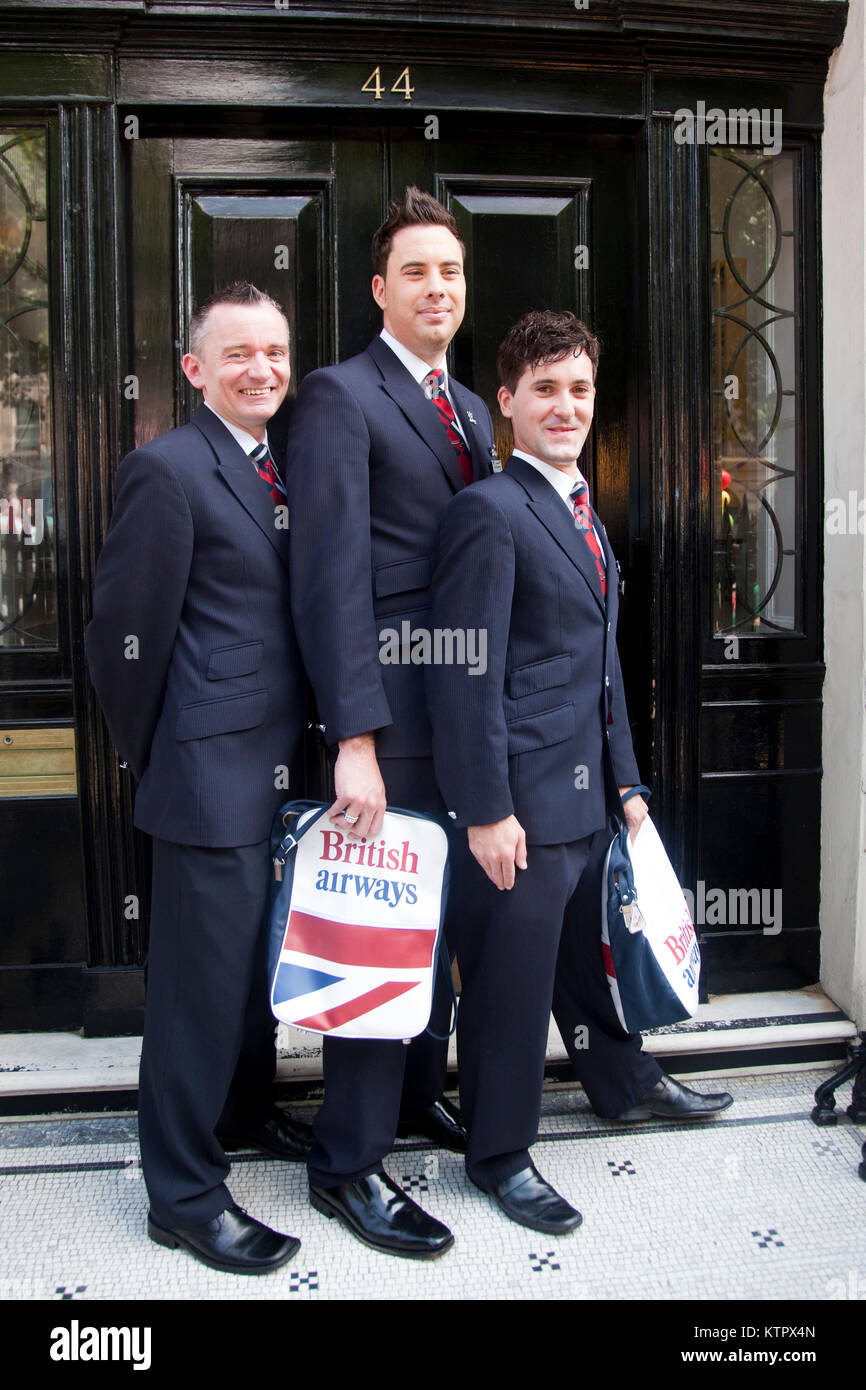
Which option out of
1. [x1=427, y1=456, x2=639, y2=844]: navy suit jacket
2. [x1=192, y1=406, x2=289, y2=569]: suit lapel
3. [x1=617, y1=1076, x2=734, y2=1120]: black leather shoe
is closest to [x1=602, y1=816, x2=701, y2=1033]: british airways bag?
[x1=427, y1=456, x2=639, y2=844]: navy suit jacket

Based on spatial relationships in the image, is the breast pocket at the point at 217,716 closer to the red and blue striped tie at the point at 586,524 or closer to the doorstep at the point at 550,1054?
the red and blue striped tie at the point at 586,524

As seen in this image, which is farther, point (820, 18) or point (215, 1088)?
point (820, 18)

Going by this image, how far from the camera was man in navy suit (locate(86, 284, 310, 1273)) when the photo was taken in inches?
82.0

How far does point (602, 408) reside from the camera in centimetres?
318

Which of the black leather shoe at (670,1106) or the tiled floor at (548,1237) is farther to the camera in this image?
the black leather shoe at (670,1106)

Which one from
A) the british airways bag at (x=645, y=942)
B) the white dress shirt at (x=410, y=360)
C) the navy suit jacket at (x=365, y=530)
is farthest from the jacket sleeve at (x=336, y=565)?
the british airways bag at (x=645, y=942)

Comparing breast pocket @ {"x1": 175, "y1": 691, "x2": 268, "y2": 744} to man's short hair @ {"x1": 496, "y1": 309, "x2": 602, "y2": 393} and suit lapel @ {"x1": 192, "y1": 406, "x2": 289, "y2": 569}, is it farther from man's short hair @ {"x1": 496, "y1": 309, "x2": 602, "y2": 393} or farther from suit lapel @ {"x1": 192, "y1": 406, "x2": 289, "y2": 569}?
man's short hair @ {"x1": 496, "y1": 309, "x2": 602, "y2": 393}

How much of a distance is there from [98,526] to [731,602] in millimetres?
1957

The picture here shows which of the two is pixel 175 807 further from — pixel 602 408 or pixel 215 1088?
pixel 602 408

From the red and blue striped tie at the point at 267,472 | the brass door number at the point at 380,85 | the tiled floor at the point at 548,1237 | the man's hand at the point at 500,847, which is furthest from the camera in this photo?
the brass door number at the point at 380,85

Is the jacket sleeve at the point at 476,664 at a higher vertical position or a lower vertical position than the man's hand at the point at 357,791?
higher

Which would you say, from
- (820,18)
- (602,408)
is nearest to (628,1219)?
(602,408)

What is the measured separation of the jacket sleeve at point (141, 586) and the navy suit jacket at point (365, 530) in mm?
252

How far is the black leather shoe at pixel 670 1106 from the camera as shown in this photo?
2637 mm
